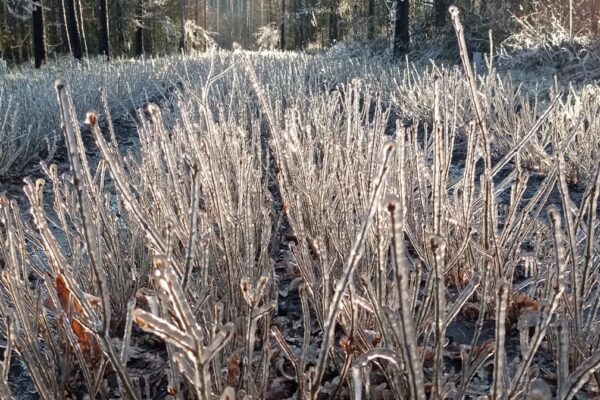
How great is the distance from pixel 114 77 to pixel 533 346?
7542 millimetres

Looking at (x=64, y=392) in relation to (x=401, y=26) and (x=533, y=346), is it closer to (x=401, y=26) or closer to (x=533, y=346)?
(x=533, y=346)

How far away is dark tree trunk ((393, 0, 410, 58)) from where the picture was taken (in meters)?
11.2

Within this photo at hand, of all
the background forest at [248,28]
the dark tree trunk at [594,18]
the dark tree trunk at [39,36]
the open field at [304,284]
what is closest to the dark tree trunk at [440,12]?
the background forest at [248,28]

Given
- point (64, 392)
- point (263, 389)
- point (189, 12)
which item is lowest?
point (64, 392)

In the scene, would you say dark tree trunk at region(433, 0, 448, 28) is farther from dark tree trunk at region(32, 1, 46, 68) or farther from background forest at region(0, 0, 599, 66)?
dark tree trunk at region(32, 1, 46, 68)

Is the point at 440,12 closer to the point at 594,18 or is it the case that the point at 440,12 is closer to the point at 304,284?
the point at 594,18

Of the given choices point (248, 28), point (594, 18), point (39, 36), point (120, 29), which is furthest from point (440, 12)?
point (248, 28)

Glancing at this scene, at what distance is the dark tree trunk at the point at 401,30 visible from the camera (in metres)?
11.2

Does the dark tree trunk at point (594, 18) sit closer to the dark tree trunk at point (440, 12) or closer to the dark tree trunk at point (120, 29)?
the dark tree trunk at point (440, 12)

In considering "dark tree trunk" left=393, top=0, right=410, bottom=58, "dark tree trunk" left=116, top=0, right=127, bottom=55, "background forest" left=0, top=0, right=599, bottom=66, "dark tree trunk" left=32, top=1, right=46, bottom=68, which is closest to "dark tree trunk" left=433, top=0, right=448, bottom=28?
"background forest" left=0, top=0, right=599, bottom=66

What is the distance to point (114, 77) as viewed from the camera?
24.3 ft

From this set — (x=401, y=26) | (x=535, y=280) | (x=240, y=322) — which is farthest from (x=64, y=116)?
A: (x=401, y=26)

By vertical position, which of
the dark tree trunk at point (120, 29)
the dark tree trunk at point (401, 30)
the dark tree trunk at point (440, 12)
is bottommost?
the dark tree trunk at point (401, 30)

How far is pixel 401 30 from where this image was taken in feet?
37.1
